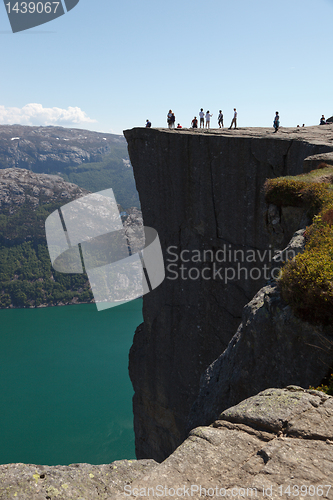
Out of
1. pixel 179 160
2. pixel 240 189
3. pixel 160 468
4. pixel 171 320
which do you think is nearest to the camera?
pixel 160 468

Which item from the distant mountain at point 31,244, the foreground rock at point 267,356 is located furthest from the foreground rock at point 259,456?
the distant mountain at point 31,244

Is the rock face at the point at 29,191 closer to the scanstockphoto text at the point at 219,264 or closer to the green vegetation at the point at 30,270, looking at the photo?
the green vegetation at the point at 30,270

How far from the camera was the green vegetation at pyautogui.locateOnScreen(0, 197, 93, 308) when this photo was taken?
104 meters

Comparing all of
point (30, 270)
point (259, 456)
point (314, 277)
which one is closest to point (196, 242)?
point (314, 277)

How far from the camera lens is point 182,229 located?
16703mm

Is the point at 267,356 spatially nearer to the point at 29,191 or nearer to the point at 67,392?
the point at 67,392

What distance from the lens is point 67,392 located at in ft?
148

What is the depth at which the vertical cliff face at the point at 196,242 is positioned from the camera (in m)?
14.1

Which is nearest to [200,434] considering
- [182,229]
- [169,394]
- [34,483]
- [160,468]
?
[160,468]

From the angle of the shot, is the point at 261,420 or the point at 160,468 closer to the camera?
the point at 160,468

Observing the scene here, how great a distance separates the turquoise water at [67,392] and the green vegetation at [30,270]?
29.3 metres

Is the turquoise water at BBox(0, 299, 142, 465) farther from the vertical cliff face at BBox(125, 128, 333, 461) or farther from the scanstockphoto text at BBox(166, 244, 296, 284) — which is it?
the scanstockphoto text at BBox(166, 244, 296, 284)

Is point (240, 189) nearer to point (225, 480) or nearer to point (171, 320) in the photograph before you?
point (171, 320)

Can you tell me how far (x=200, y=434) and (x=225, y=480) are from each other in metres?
0.70
